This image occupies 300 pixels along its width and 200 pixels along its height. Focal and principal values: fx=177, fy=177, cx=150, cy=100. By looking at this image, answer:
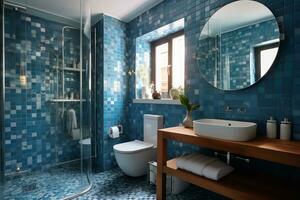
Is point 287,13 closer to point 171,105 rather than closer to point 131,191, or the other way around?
point 171,105

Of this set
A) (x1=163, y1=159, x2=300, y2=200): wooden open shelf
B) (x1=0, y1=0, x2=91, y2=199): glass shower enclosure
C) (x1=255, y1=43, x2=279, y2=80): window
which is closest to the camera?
(x1=163, y1=159, x2=300, y2=200): wooden open shelf

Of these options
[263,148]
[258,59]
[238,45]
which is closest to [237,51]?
[238,45]

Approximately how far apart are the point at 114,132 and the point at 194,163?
4.74 feet

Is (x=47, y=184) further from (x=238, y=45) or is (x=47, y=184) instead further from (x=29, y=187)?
(x=238, y=45)

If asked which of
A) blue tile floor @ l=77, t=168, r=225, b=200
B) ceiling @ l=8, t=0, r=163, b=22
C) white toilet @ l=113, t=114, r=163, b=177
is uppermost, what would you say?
ceiling @ l=8, t=0, r=163, b=22

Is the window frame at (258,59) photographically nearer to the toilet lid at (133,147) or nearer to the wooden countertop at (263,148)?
the wooden countertop at (263,148)

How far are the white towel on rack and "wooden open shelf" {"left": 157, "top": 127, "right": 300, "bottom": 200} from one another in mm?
1637

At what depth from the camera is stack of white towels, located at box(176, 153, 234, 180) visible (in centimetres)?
140

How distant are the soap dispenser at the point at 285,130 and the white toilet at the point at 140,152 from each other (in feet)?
4.35

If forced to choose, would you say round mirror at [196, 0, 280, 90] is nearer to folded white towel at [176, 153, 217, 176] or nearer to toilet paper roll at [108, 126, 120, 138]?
folded white towel at [176, 153, 217, 176]

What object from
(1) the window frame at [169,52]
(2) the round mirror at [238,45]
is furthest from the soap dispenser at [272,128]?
(1) the window frame at [169,52]

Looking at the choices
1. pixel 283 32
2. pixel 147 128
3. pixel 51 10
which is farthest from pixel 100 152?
pixel 283 32

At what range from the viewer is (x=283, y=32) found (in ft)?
4.52

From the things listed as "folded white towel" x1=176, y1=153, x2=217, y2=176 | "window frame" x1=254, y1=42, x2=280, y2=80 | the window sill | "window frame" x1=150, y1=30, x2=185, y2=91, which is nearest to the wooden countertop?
"folded white towel" x1=176, y1=153, x2=217, y2=176
